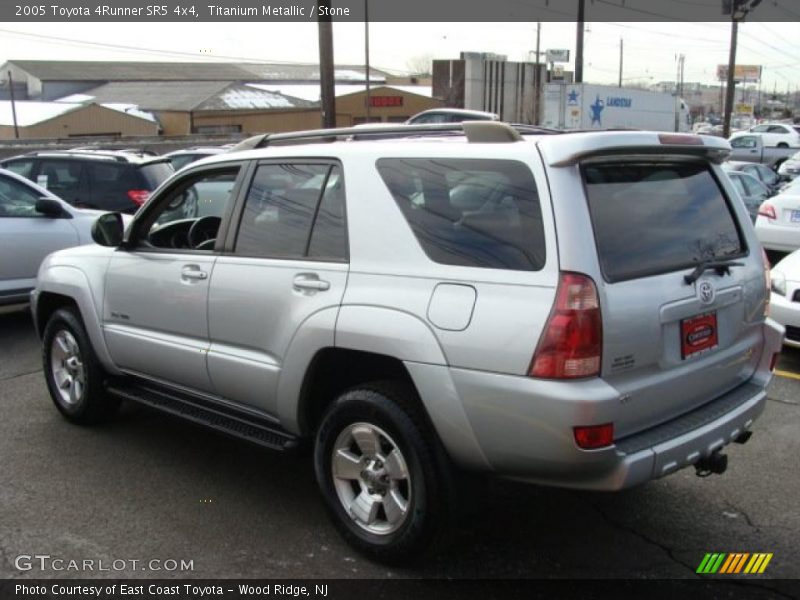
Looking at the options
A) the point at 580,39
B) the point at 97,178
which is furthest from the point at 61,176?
the point at 580,39

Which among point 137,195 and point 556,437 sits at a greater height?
point 137,195

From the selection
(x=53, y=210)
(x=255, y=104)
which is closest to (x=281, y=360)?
(x=53, y=210)

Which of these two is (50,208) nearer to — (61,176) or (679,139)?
(61,176)

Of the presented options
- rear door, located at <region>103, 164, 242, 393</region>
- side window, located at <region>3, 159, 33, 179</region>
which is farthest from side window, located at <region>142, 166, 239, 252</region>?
side window, located at <region>3, 159, 33, 179</region>

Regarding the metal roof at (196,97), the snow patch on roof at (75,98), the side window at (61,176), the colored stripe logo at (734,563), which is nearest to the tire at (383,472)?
the colored stripe logo at (734,563)

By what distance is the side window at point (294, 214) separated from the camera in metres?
3.73

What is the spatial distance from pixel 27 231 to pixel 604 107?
1167 inches

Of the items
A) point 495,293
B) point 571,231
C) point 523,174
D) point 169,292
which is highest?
point 523,174

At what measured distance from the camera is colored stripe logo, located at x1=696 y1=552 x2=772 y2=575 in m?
3.47

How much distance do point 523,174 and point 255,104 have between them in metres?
58.5

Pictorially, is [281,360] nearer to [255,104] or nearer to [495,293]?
[495,293]

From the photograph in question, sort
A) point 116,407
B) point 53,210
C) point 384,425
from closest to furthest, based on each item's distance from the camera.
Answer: point 384,425 → point 116,407 → point 53,210

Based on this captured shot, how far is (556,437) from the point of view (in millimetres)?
2934

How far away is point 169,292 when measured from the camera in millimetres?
4395
